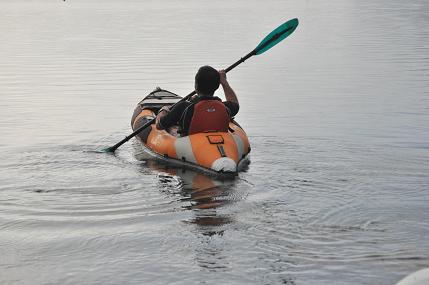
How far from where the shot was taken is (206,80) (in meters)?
11.2

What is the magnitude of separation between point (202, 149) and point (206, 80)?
1047 mm

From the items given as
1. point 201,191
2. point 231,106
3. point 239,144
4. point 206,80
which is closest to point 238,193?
point 201,191

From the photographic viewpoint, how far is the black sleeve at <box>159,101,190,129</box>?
11461 mm

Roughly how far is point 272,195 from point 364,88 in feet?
41.3

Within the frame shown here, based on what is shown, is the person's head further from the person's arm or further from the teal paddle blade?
the teal paddle blade

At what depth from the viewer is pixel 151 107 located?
14.4 m

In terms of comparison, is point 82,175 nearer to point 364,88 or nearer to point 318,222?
point 318,222

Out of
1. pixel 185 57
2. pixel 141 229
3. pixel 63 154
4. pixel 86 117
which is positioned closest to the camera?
pixel 141 229

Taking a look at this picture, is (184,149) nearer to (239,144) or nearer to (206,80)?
(239,144)

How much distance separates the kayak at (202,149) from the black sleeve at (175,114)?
0.27m

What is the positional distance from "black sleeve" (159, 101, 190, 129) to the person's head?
34 centimetres

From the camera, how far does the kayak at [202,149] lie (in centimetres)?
1061

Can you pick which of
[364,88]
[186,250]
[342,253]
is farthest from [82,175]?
[364,88]

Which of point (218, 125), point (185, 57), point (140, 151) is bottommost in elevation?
point (185, 57)
